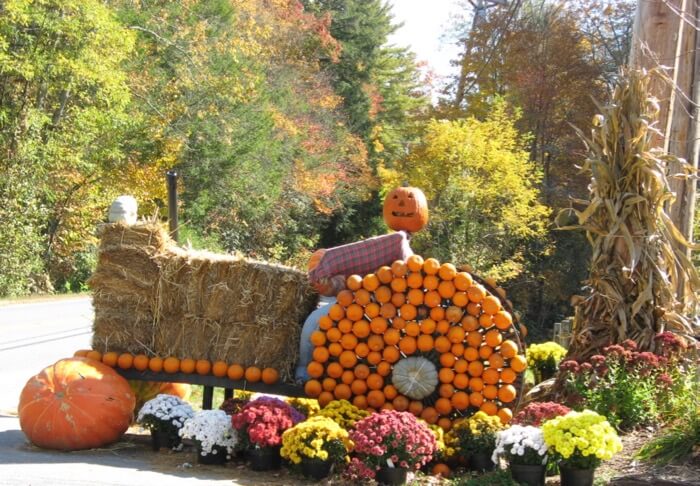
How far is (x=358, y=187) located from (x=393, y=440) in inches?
1370

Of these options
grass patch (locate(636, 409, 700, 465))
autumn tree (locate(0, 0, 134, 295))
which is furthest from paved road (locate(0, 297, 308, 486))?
autumn tree (locate(0, 0, 134, 295))

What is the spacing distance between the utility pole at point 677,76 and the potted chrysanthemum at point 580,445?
→ 112 inches

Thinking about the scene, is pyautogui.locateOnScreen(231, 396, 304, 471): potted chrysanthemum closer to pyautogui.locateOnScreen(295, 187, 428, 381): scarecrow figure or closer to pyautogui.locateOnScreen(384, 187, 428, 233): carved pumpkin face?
pyautogui.locateOnScreen(295, 187, 428, 381): scarecrow figure

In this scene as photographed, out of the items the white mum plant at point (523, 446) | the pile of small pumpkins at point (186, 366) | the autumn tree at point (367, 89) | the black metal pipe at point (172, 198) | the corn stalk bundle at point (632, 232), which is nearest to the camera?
the white mum plant at point (523, 446)

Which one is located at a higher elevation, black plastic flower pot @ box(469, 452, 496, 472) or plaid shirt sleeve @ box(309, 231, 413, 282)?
plaid shirt sleeve @ box(309, 231, 413, 282)

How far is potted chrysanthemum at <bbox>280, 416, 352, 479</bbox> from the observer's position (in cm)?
591

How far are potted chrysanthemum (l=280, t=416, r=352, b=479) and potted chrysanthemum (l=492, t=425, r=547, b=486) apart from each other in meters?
1.03

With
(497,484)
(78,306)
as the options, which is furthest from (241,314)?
(78,306)

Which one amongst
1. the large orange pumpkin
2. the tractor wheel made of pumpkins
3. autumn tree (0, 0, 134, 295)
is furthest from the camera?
autumn tree (0, 0, 134, 295)

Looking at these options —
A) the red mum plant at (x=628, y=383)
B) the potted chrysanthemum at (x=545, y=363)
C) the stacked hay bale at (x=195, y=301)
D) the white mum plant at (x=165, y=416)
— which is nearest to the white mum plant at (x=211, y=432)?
the white mum plant at (x=165, y=416)

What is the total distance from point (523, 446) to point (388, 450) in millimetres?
853

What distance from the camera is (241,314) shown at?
7.39 m

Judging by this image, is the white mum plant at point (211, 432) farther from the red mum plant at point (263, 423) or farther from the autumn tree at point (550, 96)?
the autumn tree at point (550, 96)

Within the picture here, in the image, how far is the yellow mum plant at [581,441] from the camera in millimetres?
5445
